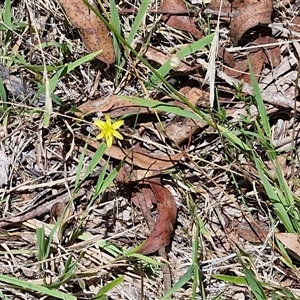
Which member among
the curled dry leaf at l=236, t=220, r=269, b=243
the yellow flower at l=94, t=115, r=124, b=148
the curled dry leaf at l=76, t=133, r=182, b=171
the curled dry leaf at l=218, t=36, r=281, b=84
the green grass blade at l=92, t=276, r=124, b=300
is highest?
the curled dry leaf at l=218, t=36, r=281, b=84

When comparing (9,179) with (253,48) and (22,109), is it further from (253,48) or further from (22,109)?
(253,48)

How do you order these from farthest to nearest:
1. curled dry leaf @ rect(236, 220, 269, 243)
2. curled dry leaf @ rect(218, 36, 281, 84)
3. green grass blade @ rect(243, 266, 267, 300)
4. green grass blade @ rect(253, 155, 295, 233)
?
curled dry leaf @ rect(218, 36, 281, 84) < curled dry leaf @ rect(236, 220, 269, 243) < green grass blade @ rect(253, 155, 295, 233) < green grass blade @ rect(243, 266, 267, 300)

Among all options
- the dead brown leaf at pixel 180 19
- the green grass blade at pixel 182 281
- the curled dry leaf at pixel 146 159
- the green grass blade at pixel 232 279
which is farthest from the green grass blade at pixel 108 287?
the dead brown leaf at pixel 180 19

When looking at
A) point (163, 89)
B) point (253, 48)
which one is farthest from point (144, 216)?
point (253, 48)

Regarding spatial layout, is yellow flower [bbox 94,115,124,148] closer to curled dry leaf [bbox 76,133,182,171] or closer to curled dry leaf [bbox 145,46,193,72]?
curled dry leaf [bbox 76,133,182,171]

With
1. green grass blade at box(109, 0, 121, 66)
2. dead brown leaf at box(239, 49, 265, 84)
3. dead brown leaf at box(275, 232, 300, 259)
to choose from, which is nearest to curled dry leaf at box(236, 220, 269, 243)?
dead brown leaf at box(275, 232, 300, 259)

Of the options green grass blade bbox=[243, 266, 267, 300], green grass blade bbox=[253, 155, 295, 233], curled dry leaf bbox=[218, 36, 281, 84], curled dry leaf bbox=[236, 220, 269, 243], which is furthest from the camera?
curled dry leaf bbox=[218, 36, 281, 84]

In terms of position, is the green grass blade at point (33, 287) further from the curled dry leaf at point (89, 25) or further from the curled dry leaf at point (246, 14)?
the curled dry leaf at point (246, 14)

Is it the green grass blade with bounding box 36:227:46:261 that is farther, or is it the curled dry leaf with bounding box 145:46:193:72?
the curled dry leaf with bounding box 145:46:193:72
